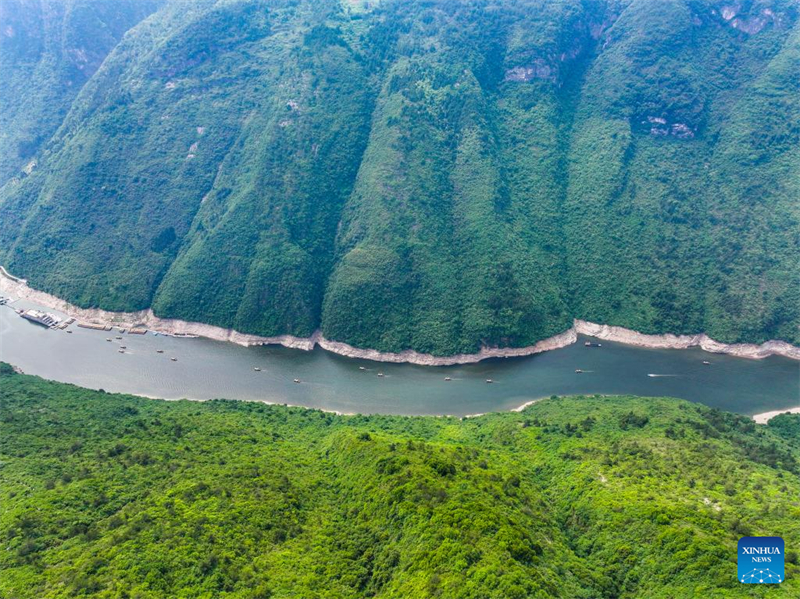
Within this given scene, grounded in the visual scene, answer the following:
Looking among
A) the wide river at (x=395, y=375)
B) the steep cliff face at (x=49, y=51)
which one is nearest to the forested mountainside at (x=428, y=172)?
the steep cliff face at (x=49, y=51)

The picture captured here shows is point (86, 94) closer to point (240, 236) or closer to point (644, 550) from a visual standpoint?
point (240, 236)

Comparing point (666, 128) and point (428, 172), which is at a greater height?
point (666, 128)

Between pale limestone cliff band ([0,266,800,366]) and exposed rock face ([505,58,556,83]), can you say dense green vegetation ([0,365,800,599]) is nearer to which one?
pale limestone cliff band ([0,266,800,366])

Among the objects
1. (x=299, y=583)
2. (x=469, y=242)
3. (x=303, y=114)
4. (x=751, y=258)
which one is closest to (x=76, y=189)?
(x=303, y=114)

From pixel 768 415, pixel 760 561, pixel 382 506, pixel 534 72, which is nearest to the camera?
pixel 760 561

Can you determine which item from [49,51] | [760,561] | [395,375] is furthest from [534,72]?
[49,51]

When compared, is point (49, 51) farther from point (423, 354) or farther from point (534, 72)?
point (423, 354)
